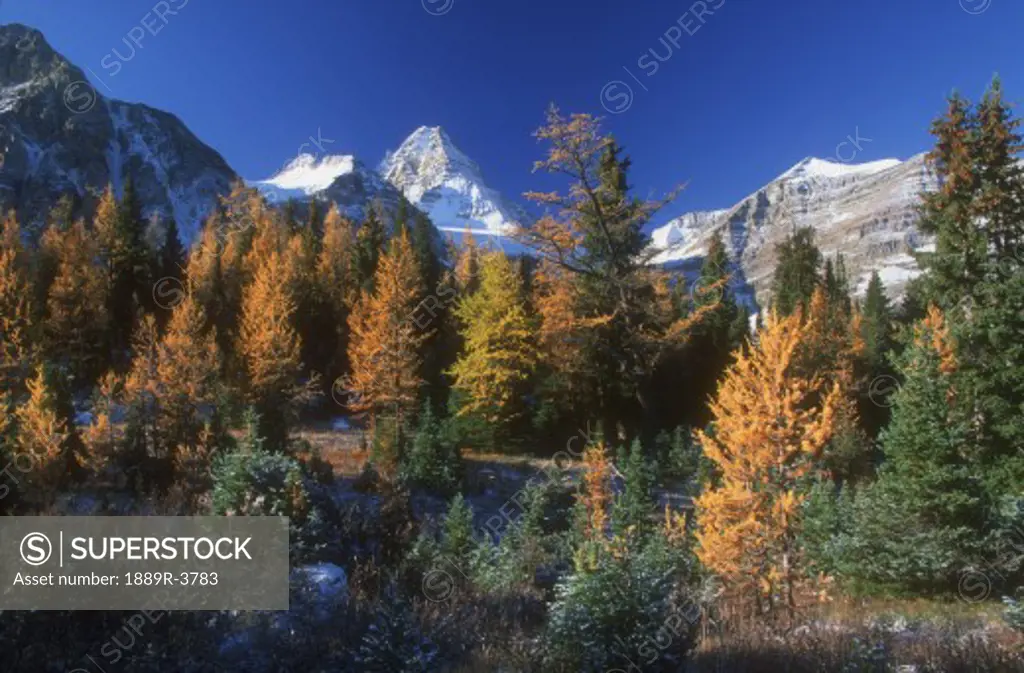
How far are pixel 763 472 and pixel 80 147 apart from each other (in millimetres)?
151806

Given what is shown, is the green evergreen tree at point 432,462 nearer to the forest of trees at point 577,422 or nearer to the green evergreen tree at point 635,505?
the forest of trees at point 577,422

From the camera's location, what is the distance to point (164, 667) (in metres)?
5.71

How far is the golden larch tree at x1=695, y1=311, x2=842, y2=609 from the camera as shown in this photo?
12344 millimetres

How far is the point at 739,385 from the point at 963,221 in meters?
14.6

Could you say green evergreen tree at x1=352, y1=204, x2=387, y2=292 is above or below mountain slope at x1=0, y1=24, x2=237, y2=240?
below

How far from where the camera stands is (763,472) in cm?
1284

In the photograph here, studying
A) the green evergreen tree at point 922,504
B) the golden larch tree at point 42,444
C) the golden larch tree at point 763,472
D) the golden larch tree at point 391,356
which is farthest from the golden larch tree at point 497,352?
the green evergreen tree at point 922,504

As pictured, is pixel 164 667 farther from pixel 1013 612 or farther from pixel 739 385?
pixel 739 385

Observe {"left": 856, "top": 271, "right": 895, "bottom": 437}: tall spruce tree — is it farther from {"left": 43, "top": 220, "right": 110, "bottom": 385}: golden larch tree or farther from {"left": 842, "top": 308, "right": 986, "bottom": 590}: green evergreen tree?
{"left": 43, "top": 220, "right": 110, "bottom": 385}: golden larch tree

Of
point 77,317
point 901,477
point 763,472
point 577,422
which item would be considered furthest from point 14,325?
point 901,477

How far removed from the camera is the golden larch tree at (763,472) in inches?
486

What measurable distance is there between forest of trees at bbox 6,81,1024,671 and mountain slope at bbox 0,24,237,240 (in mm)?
88029

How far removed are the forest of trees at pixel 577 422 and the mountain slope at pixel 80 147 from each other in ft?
289

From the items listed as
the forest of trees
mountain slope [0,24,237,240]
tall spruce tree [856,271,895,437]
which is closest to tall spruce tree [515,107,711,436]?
the forest of trees
